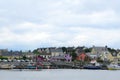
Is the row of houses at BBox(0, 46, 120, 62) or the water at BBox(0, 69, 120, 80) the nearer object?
the water at BBox(0, 69, 120, 80)

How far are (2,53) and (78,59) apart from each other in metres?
31.1

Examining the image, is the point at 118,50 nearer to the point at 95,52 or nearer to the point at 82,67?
the point at 95,52

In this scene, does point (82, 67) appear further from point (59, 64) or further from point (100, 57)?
point (100, 57)

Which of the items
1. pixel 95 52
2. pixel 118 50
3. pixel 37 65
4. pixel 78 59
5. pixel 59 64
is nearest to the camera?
pixel 37 65

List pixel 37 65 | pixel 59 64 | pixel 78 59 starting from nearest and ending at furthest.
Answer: pixel 37 65 → pixel 59 64 → pixel 78 59

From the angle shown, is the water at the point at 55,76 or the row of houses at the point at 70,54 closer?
the water at the point at 55,76

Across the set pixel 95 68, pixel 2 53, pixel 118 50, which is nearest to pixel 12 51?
pixel 2 53

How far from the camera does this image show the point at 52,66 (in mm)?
115562

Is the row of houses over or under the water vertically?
over

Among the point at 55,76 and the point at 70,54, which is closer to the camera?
the point at 55,76

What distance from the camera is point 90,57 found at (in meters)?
141

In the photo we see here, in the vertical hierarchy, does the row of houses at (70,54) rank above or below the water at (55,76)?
above

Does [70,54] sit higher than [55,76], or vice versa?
[70,54]

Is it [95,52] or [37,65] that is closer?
[37,65]
